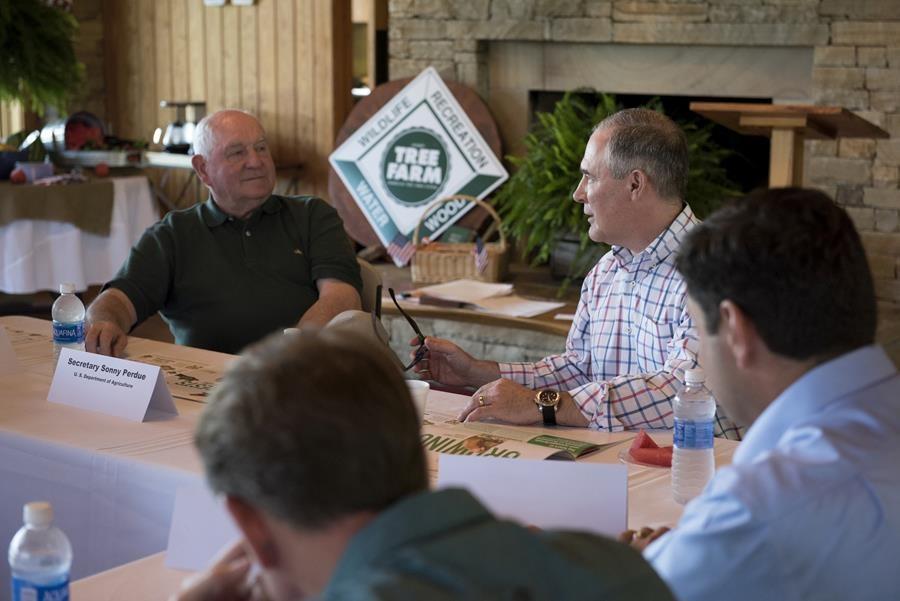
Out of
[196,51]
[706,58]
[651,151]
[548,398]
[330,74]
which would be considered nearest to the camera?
[548,398]

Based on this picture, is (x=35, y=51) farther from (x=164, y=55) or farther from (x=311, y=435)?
(x=311, y=435)

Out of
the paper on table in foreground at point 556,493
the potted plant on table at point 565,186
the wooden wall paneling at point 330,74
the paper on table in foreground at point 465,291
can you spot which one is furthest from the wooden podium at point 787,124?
the wooden wall paneling at point 330,74

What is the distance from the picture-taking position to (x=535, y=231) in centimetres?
489

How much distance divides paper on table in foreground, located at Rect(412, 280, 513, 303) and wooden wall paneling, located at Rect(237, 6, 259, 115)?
8.72 feet

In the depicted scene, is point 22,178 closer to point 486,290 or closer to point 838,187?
point 486,290

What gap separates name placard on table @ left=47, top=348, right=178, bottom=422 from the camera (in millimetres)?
2193

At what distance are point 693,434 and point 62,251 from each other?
4.27m

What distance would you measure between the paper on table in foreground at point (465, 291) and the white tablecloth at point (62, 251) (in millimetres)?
1909

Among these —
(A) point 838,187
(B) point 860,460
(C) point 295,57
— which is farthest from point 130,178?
(B) point 860,460

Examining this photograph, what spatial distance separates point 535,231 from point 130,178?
2.12m

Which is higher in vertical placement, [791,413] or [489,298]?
[791,413]

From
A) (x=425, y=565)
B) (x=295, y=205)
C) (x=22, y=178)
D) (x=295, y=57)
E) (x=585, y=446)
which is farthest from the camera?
(x=295, y=57)

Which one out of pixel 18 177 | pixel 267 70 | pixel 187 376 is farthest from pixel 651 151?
pixel 267 70

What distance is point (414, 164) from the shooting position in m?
5.75
